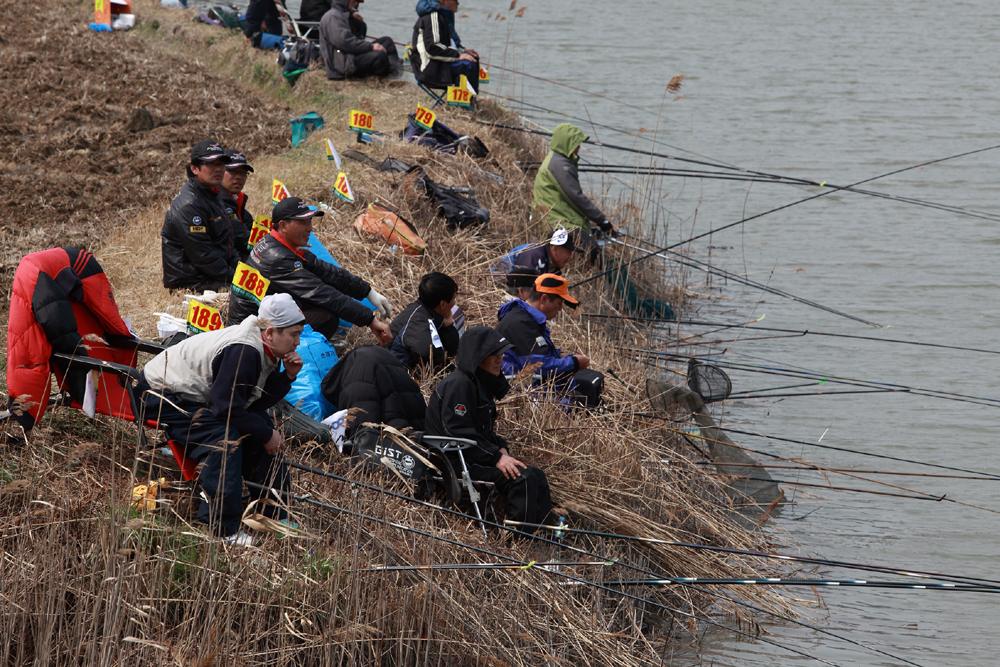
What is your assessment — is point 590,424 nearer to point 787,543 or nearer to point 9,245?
point 787,543

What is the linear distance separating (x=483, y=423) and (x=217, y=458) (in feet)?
4.48

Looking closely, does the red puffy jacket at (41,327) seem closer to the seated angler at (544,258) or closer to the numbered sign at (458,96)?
the seated angler at (544,258)

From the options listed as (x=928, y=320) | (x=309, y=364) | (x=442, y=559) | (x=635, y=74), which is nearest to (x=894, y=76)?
(x=635, y=74)

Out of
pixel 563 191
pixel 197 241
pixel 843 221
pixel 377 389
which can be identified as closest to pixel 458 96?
pixel 563 191

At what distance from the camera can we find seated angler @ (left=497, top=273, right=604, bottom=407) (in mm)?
5406

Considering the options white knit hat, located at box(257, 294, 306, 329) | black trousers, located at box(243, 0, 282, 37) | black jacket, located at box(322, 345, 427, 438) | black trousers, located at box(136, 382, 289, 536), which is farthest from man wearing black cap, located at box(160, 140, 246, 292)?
black trousers, located at box(243, 0, 282, 37)

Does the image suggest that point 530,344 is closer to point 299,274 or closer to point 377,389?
point 377,389

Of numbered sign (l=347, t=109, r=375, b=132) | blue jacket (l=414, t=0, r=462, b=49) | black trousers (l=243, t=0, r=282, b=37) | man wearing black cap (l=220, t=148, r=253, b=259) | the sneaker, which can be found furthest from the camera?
black trousers (l=243, t=0, r=282, b=37)

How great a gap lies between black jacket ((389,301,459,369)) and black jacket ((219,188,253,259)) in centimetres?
147

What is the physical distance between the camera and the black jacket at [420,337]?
17.6 feet

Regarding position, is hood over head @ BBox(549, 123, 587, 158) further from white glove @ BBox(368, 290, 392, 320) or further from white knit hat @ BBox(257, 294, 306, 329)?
white knit hat @ BBox(257, 294, 306, 329)

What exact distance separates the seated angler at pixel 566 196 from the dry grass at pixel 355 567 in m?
2.55

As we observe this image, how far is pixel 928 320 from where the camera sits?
912cm

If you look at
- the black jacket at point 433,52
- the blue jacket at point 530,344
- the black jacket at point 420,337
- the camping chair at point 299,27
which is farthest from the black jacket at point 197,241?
the camping chair at point 299,27
